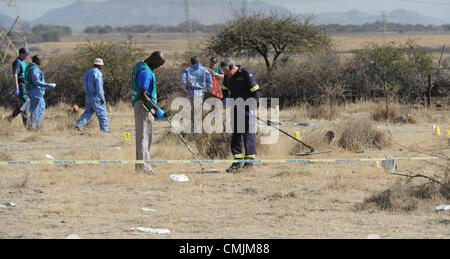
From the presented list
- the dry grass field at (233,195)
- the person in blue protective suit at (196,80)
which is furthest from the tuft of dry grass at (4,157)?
the person in blue protective suit at (196,80)

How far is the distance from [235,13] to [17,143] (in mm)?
13604

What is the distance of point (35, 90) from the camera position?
55.2 ft

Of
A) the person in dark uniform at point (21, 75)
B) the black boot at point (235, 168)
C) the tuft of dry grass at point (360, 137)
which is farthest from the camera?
the person in dark uniform at point (21, 75)

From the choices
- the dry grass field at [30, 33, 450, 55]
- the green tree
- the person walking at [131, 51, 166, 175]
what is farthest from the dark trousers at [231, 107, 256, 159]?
the dry grass field at [30, 33, 450, 55]

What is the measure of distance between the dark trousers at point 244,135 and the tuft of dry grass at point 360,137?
2.46 m

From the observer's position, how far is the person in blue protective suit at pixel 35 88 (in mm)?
16531

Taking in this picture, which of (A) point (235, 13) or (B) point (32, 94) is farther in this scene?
(A) point (235, 13)

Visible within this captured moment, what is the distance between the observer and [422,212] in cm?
886

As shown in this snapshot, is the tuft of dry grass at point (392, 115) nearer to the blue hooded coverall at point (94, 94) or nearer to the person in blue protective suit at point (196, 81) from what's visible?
the person in blue protective suit at point (196, 81)

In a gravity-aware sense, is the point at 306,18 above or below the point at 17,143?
above

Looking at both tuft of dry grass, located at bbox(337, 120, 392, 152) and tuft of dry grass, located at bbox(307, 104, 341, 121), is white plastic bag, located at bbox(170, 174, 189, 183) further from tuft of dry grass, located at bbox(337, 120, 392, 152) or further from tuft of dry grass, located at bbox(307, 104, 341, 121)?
tuft of dry grass, located at bbox(307, 104, 341, 121)

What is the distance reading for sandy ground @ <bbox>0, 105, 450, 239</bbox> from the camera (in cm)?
814
